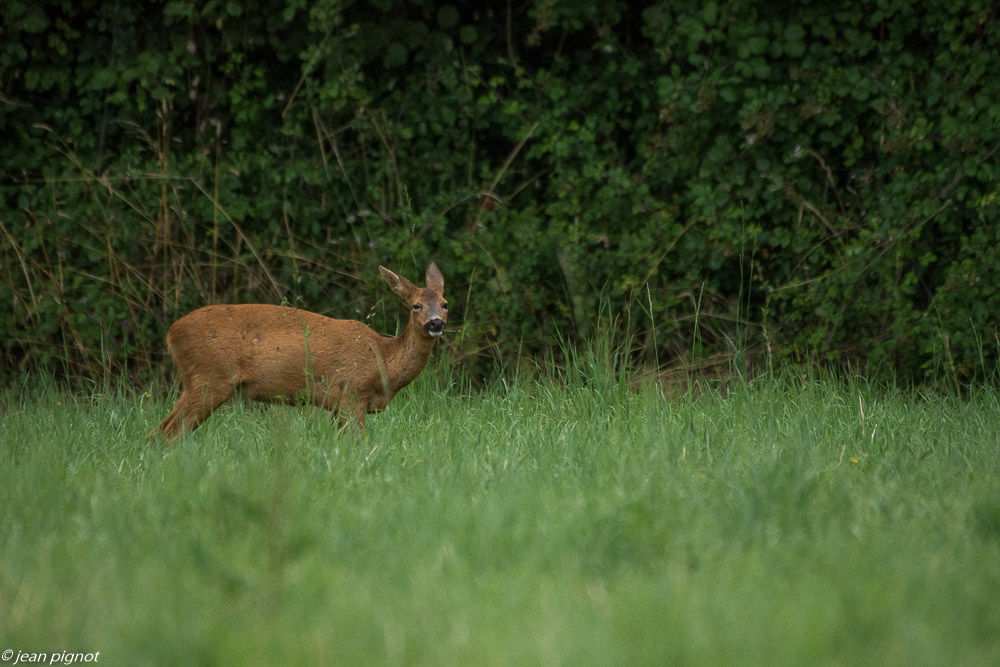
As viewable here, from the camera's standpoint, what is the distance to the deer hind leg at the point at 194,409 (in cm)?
496

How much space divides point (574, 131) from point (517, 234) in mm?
856

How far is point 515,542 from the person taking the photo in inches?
123

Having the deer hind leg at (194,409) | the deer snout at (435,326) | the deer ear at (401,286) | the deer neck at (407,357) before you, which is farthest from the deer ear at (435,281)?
the deer hind leg at (194,409)

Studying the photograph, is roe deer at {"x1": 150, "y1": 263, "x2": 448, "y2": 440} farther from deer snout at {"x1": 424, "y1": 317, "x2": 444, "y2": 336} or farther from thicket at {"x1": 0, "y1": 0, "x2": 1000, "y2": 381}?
thicket at {"x1": 0, "y1": 0, "x2": 1000, "y2": 381}

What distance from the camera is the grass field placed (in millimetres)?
2457

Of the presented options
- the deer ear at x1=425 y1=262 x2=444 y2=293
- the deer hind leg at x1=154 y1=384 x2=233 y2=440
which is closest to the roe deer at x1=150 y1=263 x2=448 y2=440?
the deer hind leg at x1=154 y1=384 x2=233 y2=440

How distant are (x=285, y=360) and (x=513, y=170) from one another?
9.96 feet

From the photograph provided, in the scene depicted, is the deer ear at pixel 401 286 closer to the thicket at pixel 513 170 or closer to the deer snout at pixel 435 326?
the deer snout at pixel 435 326

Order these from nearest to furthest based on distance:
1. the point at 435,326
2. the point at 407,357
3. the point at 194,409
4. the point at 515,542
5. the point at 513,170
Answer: the point at 515,542 < the point at 194,409 < the point at 435,326 < the point at 407,357 < the point at 513,170

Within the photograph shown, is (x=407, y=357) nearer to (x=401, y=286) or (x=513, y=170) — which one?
(x=401, y=286)

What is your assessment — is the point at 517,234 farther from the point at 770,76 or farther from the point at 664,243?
the point at 770,76

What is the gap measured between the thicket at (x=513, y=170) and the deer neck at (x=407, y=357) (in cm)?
143

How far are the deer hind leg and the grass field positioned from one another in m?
0.09

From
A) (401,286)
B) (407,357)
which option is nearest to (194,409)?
(407,357)
